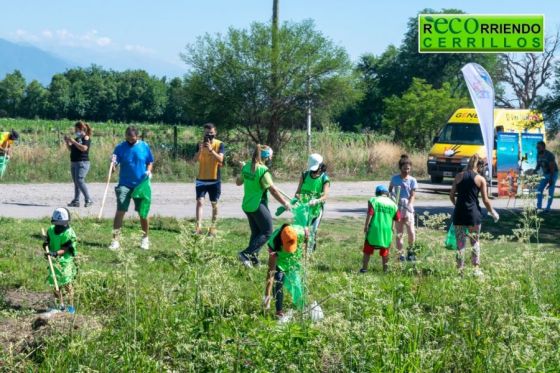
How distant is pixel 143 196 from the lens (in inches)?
502

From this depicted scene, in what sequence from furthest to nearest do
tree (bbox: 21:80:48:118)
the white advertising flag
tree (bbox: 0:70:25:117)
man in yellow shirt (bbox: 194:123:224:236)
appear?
tree (bbox: 0:70:25:117), tree (bbox: 21:80:48:118), the white advertising flag, man in yellow shirt (bbox: 194:123:224:236)

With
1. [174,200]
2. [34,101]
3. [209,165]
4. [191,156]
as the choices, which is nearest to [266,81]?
[191,156]

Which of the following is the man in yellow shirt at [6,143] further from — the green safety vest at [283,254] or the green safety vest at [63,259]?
the green safety vest at [283,254]

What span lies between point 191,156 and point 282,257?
21.3 metres

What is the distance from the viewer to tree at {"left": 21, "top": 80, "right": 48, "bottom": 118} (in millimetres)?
Answer: 104062

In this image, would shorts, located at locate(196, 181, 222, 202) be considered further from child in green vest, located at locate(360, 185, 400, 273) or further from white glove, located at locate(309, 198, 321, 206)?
child in green vest, located at locate(360, 185, 400, 273)

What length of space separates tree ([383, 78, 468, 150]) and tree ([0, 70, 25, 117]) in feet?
245

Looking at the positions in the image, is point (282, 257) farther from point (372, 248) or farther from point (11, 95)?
point (11, 95)

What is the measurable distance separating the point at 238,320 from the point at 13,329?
209cm

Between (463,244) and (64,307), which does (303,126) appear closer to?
(463,244)

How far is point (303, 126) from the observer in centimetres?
3070

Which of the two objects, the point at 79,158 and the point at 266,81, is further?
the point at 266,81

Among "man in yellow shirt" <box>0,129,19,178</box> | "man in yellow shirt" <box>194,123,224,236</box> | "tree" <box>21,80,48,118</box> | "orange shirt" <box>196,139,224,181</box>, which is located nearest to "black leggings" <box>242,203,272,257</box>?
"man in yellow shirt" <box>194,123,224,236</box>

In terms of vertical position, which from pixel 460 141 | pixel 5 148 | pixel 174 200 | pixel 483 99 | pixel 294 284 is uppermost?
pixel 483 99
